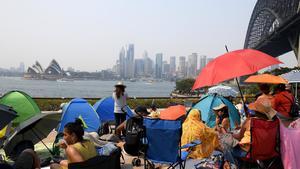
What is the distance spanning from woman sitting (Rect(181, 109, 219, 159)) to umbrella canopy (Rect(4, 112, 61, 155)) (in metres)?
2.02

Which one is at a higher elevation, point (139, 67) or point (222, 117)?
point (139, 67)

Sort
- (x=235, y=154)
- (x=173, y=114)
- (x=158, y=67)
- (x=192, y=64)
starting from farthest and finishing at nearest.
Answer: (x=158, y=67), (x=192, y=64), (x=173, y=114), (x=235, y=154)

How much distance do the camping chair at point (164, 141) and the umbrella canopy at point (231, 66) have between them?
23.1 inches

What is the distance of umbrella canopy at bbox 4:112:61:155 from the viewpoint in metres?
5.10

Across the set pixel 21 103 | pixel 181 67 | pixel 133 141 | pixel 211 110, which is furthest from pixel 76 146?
pixel 181 67

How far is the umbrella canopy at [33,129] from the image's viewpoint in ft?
16.7

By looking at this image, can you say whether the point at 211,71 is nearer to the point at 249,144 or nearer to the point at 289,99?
the point at 249,144

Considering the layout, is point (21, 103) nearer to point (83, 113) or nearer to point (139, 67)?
point (83, 113)

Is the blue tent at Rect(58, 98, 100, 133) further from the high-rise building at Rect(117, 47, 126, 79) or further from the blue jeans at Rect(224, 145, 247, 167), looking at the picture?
the high-rise building at Rect(117, 47, 126, 79)

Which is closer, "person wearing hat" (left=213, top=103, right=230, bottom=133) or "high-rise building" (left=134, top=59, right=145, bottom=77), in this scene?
"person wearing hat" (left=213, top=103, right=230, bottom=133)

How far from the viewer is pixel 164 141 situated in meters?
4.57

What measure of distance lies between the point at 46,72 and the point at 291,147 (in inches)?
5420

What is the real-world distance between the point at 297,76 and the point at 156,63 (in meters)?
180

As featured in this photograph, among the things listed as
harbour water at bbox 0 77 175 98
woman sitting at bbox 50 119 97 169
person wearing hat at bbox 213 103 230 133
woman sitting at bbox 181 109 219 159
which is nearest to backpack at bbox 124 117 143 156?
Result: woman sitting at bbox 181 109 219 159
